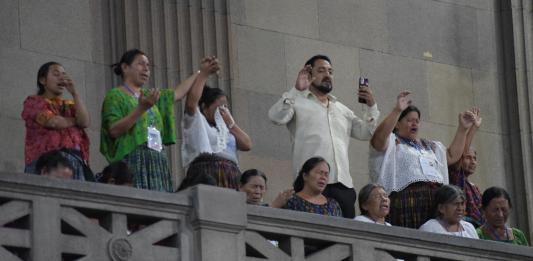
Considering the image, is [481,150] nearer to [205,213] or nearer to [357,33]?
[357,33]

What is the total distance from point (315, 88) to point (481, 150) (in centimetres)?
544

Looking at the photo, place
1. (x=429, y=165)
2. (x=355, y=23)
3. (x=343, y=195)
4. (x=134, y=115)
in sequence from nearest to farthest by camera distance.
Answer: (x=134, y=115) → (x=343, y=195) → (x=429, y=165) → (x=355, y=23)

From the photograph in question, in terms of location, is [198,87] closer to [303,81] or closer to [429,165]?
[303,81]

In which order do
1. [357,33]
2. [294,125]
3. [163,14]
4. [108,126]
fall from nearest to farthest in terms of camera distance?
[108,126] < [294,125] < [163,14] < [357,33]

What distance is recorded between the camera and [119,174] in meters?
17.6

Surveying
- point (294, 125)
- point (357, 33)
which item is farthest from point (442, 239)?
point (357, 33)

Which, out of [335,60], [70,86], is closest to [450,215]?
[70,86]

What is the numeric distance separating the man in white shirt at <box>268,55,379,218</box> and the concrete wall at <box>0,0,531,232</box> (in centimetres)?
212

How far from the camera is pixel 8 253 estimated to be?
629 inches

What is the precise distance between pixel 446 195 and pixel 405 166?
38.2 inches

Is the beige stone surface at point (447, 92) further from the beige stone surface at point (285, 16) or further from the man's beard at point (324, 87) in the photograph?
the man's beard at point (324, 87)

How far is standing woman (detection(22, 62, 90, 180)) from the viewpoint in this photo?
18031mm

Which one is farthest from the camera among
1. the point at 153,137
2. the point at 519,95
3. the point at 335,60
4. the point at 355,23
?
the point at 519,95

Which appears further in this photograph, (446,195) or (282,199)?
(446,195)
